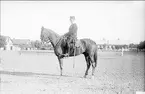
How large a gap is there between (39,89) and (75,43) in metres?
3.62

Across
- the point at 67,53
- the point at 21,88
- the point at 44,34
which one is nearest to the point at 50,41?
the point at 44,34

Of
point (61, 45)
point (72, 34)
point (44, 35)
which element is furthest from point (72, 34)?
point (44, 35)

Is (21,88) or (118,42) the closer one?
(21,88)

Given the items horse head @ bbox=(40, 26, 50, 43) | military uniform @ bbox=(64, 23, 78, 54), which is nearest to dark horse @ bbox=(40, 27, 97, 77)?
horse head @ bbox=(40, 26, 50, 43)

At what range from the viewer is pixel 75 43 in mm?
9492

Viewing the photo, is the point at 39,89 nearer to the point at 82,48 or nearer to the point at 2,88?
the point at 2,88

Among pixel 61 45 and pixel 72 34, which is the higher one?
pixel 72 34

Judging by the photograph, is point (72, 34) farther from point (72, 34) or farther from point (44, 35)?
point (44, 35)

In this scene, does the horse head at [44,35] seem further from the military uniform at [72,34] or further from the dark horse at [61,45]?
the military uniform at [72,34]

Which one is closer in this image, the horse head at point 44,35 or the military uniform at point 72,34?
the military uniform at point 72,34

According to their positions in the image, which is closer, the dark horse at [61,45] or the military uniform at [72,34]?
the military uniform at [72,34]

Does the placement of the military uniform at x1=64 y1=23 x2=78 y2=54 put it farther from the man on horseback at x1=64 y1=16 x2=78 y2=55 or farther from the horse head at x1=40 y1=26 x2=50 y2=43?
the horse head at x1=40 y1=26 x2=50 y2=43

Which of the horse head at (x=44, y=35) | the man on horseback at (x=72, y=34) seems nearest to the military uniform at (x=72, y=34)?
the man on horseback at (x=72, y=34)

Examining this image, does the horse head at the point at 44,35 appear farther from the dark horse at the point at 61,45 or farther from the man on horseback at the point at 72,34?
the man on horseback at the point at 72,34
